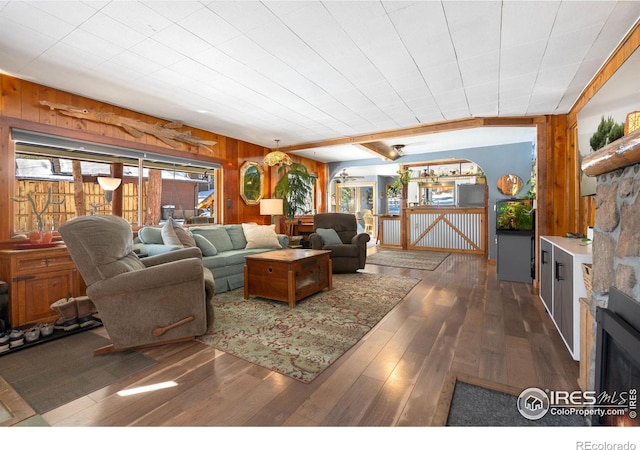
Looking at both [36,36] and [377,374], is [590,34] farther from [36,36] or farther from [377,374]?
[36,36]

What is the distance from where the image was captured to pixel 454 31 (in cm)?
223

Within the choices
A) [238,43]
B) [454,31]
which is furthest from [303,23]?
[454,31]

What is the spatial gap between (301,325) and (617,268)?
6.98 feet

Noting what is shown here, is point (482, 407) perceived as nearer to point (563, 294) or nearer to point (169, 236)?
point (563, 294)

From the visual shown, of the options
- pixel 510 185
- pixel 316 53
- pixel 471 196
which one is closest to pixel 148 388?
pixel 316 53

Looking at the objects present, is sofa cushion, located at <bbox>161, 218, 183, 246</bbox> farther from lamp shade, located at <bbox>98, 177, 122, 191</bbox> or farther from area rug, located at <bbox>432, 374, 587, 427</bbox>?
area rug, located at <bbox>432, 374, 587, 427</bbox>

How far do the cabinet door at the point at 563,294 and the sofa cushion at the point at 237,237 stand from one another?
3946mm

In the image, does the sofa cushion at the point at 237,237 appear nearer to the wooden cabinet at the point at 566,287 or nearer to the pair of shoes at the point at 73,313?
the pair of shoes at the point at 73,313

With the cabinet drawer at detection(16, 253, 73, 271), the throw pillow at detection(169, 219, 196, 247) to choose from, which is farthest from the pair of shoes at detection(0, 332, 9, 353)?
the throw pillow at detection(169, 219, 196, 247)

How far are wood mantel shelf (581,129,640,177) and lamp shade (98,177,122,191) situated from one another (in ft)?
15.5

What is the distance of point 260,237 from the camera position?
187 inches

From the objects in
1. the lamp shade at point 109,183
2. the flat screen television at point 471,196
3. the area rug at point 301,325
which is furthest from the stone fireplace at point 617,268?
the flat screen television at point 471,196

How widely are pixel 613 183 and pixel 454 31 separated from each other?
161 cm

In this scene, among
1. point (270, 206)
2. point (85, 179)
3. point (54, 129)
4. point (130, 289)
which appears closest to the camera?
point (130, 289)
